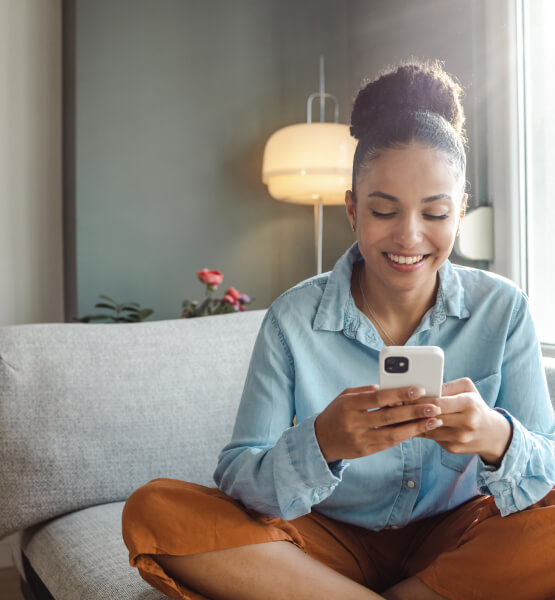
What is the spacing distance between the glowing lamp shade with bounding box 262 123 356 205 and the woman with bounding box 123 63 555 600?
47.6 inches

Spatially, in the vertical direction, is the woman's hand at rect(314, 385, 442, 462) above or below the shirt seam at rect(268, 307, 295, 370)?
below

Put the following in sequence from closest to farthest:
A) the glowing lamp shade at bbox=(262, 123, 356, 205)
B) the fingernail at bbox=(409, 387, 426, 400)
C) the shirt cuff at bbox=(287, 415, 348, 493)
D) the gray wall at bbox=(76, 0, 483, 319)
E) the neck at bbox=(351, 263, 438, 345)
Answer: the fingernail at bbox=(409, 387, 426, 400) → the shirt cuff at bbox=(287, 415, 348, 493) → the neck at bbox=(351, 263, 438, 345) → the glowing lamp shade at bbox=(262, 123, 356, 205) → the gray wall at bbox=(76, 0, 483, 319)

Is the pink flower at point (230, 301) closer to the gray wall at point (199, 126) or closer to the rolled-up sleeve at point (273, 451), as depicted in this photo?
the gray wall at point (199, 126)

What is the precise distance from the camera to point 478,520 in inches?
37.9

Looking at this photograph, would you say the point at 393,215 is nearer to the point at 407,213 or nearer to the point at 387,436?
the point at 407,213

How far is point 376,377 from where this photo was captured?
42.8 inches

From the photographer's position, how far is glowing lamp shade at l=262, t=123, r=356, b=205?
2.36m

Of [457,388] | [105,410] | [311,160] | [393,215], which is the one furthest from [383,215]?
[311,160]

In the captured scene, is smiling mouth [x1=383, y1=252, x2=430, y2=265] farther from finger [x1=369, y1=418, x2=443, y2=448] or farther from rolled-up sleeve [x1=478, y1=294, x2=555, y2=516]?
finger [x1=369, y1=418, x2=443, y2=448]

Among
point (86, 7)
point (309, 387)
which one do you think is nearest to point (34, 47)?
point (86, 7)

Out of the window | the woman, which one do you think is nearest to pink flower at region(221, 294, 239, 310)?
the window

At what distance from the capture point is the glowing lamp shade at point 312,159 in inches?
92.9

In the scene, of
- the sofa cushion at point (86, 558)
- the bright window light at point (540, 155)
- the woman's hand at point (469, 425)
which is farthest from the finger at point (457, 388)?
the bright window light at point (540, 155)

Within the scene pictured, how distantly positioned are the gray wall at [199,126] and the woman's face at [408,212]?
150cm
